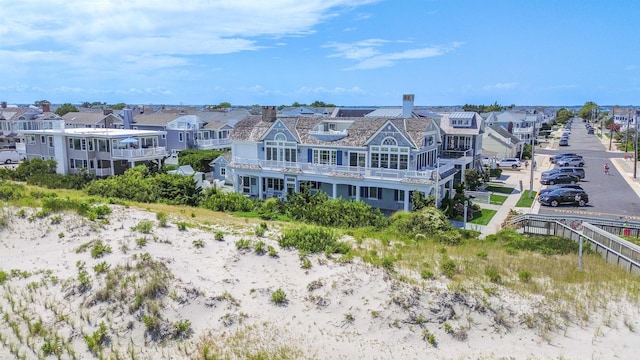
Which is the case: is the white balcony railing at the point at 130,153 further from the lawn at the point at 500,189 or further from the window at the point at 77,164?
the lawn at the point at 500,189

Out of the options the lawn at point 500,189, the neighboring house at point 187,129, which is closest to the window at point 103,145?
the neighboring house at point 187,129

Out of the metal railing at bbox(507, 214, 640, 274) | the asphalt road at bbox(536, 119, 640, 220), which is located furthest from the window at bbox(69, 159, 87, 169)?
the asphalt road at bbox(536, 119, 640, 220)

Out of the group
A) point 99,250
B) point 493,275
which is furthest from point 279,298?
point 99,250

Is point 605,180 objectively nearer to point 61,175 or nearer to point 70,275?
point 70,275

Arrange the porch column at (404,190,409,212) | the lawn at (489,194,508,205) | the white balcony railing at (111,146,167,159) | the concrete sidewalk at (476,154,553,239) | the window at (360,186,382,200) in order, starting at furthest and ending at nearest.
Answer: the white balcony railing at (111,146,167,159), the lawn at (489,194,508,205), the window at (360,186,382,200), the porch column at (404,190,409,212), the concrete sidewalk at (476,154,553,239)

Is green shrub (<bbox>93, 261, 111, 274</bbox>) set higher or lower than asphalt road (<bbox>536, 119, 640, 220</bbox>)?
higher

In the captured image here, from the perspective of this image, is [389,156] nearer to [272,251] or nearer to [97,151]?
[272,251]

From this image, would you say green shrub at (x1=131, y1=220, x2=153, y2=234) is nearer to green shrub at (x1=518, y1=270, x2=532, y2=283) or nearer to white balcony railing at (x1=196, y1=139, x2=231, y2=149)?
green shrub at (x1=518, y1=270, x2=532, y2=283)
